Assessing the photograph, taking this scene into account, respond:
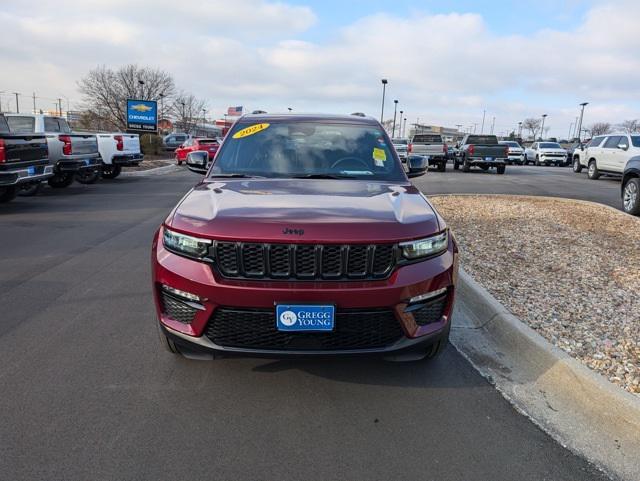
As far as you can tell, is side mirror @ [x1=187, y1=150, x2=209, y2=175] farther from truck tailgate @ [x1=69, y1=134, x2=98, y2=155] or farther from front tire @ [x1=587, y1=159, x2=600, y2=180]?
front tire @ [x1=587, y1=159, x2=600, y2=180]

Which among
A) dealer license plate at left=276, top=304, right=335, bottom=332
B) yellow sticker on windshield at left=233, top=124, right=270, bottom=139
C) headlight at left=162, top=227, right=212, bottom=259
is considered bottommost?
dealer license plate at left=276, top=304, right=335, bottom=332

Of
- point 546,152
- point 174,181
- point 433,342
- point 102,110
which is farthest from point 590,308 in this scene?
point 102,110

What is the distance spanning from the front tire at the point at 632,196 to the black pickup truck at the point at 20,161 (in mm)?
12749

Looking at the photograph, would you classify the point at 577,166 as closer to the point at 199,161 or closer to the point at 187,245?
the point at 199,161

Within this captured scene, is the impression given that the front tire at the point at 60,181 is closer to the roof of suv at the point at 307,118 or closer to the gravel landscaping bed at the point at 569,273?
the gravel landscaping bed at the point at 569,273

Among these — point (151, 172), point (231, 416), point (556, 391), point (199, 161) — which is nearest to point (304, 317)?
point (231, 416)

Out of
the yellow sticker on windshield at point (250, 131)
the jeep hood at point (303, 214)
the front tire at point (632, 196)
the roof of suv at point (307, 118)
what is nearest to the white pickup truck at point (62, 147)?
the roof of suv at point (307, 118)

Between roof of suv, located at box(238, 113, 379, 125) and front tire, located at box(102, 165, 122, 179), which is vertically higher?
roof of suv, located at box(238, 113, 379, 125)

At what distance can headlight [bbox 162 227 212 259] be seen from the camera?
299 centimetres

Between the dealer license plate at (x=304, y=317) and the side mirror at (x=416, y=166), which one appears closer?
the dealer license plate at (x=304, y=317)

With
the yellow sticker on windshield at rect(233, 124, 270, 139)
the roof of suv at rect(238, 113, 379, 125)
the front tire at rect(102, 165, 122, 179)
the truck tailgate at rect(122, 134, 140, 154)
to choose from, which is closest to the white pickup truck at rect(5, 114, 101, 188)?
the truck tailgate at rect(122, 134, 140, 154)

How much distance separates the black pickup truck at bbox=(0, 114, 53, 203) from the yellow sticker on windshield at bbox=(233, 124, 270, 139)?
312 inches

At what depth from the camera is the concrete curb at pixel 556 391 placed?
2.81m

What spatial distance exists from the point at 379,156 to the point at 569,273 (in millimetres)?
2910
